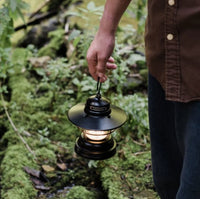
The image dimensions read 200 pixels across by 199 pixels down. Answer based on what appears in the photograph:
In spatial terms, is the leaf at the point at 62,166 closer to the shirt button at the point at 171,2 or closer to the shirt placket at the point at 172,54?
the shirt placket at the point at 172,54

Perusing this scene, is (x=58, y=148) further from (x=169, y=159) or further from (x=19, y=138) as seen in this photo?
(x=169, y=159)

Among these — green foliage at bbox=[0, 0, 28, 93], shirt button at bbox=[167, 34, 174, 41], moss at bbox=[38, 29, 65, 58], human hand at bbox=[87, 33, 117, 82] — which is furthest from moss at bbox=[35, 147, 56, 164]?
moss at bbox=[38, 29, 65, 58]

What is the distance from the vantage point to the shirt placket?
4.15 ft

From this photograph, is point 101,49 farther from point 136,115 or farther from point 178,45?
point 136,115

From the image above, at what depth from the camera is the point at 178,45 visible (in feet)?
4.16

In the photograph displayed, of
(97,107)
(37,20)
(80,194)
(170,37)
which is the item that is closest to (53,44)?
(37,20)

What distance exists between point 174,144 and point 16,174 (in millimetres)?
1391

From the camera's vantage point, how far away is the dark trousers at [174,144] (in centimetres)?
126

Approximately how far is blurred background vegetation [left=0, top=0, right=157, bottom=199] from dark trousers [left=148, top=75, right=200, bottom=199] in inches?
26.5

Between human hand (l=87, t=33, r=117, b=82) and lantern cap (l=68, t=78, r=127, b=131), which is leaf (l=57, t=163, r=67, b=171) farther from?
human hand (l=87, t=33, r=117, b=82)

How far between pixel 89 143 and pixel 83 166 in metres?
0.98

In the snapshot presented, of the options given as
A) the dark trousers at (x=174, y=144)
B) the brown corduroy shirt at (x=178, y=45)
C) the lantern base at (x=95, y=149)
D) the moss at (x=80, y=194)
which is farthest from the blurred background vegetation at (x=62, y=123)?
the brown corduroy shirt at (x=178, y=45)

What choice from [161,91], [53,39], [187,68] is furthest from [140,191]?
[53,39]

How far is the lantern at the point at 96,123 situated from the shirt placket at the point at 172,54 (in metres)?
0.53
